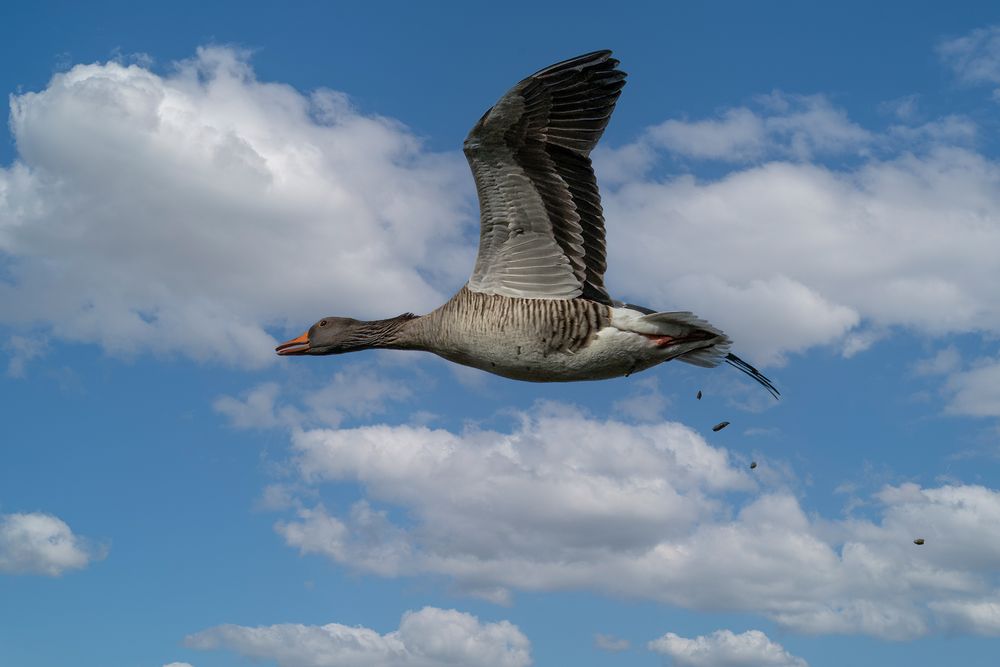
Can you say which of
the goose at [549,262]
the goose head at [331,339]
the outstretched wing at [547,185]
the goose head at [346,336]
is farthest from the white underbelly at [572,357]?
the goose head at [331,339]

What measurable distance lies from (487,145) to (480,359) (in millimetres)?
2603

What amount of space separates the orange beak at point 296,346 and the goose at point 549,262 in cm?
238

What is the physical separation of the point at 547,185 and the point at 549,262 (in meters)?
0.95

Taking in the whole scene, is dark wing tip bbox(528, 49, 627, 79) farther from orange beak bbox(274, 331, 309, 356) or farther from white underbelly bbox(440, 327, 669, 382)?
orange beak bbox(274, 331, 309, 356)

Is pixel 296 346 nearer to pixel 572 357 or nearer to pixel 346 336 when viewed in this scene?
pixel 346 336

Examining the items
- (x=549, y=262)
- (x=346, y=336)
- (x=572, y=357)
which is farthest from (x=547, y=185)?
(x=346, y=336)

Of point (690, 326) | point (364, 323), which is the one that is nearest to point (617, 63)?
point (690, 326)

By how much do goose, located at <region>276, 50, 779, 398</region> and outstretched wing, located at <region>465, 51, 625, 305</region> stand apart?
0.04ft

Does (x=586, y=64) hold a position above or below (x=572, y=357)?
above

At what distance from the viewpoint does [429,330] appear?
1495cm

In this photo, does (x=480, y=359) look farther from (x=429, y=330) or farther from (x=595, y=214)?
(x=595, y=214)

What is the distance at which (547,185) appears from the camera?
47.6 feet

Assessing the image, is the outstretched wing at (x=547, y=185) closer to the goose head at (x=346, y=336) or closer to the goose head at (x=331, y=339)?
the goose head at (x=346, y=336)

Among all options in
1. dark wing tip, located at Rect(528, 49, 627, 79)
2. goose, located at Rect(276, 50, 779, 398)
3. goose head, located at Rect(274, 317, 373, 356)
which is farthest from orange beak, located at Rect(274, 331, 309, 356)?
dark wing tip, located at Rect(528, 49, 627, 79)
